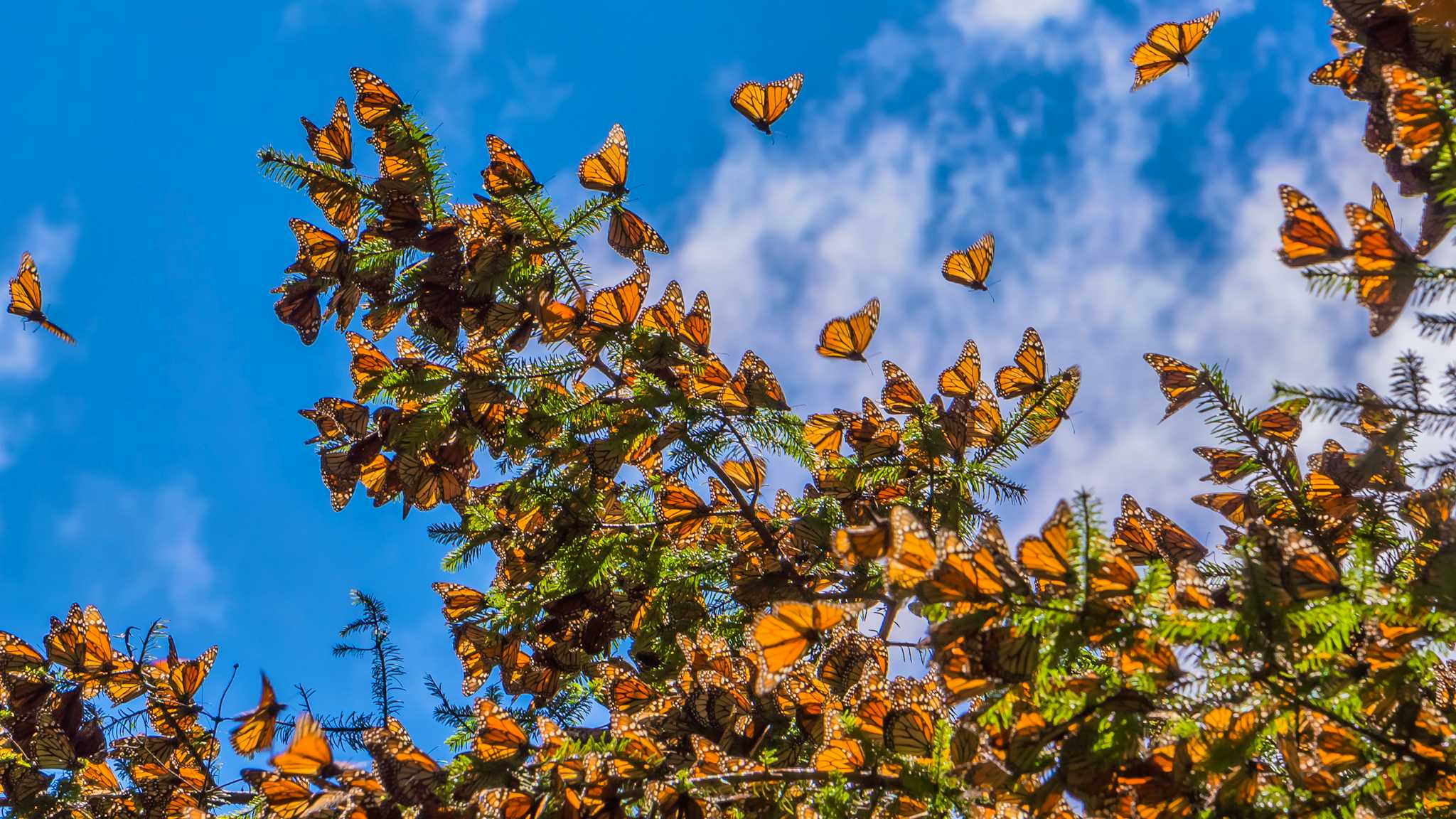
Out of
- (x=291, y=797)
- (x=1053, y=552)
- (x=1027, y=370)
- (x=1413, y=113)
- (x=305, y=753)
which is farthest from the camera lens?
(x=1027, y=370)

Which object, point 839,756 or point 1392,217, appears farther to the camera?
point 839,756

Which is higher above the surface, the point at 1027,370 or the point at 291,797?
the point at 1027,370

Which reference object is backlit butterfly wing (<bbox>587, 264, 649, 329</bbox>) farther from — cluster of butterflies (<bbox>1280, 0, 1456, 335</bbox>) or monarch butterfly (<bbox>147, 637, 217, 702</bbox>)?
monarch butterfly (<bbox>147, 637, 217, 702</bbox>)

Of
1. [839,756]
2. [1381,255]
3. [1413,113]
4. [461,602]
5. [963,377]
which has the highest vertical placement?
[963,377]

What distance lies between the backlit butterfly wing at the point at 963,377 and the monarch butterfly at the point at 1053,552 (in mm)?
1184

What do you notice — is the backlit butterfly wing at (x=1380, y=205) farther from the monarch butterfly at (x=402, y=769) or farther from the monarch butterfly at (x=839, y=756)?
the monarch butterfly at (x=402, y=769)

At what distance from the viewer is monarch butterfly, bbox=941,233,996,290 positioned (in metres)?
2.21

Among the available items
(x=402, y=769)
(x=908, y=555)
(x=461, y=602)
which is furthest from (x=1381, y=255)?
(x=461, y=602)

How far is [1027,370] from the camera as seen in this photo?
2.17 metres

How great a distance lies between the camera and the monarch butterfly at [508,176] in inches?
74.9

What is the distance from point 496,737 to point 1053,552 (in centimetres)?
99

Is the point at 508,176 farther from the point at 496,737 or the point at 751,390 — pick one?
the point at 496,737

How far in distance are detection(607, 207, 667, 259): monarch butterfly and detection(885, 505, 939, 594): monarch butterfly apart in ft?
3.86

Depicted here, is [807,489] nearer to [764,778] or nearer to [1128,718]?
[764,778]
